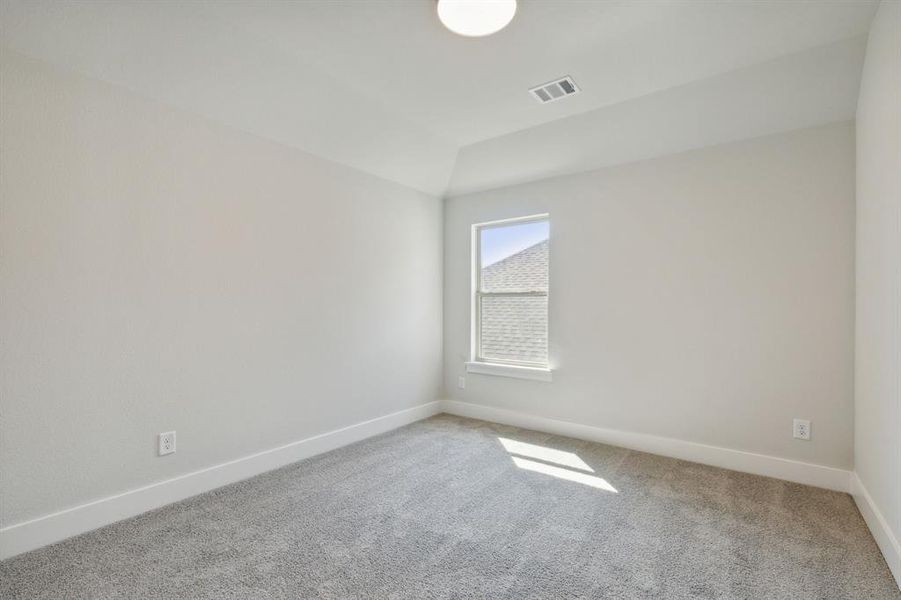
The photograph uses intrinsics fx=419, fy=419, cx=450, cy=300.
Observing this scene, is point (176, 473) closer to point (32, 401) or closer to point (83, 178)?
point (32, 401)

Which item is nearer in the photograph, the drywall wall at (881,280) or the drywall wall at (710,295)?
the drywall wall at (881,280)

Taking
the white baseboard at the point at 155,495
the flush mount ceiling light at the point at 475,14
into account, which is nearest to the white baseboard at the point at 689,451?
the white baseboard at the point at 155,495

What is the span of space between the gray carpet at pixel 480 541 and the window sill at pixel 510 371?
0.98 metres

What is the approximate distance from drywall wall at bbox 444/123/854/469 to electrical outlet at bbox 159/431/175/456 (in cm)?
268

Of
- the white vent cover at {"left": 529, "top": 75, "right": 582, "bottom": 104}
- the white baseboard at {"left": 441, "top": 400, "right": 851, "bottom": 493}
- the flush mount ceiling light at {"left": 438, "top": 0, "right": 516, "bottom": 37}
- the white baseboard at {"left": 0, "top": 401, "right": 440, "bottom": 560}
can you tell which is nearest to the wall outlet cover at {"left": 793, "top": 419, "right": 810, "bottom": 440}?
the white baseboard at {"left": 441, "top": 400, "right": 851, "bottom": 493}

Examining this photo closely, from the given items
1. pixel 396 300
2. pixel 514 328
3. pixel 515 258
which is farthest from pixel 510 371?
pixel 396 300

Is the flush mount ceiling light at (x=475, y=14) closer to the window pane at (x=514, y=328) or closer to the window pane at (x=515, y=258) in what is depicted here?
the window pane at (x=515, y=258)

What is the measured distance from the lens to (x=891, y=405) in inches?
71.0

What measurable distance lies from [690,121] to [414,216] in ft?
7.86

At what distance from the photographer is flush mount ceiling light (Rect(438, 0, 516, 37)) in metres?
1.84

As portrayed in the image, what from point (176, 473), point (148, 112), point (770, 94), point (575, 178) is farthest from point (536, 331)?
point (148, 112)

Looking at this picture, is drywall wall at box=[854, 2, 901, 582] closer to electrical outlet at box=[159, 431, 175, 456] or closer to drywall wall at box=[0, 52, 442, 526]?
drywall wall at box=[0, 52, 442, 526]

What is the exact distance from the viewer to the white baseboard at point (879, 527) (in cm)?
172

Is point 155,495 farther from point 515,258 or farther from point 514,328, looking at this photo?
point 515,258
